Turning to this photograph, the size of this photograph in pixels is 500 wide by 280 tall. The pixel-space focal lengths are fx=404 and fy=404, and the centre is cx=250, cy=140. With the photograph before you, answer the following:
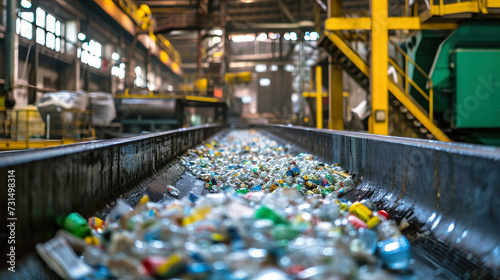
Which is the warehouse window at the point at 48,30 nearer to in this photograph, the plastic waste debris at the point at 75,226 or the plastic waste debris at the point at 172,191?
the plastic waste debris at the point at 172,191

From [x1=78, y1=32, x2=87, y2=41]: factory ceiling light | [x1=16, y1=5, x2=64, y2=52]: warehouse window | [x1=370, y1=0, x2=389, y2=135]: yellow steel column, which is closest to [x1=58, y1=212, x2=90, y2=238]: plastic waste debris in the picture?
[x1=370, y1=0, x2=389, y2=135]: yellow steel column

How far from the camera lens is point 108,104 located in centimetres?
1200

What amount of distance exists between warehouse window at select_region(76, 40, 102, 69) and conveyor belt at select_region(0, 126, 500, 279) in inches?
569

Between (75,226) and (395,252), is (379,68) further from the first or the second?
(75,226)

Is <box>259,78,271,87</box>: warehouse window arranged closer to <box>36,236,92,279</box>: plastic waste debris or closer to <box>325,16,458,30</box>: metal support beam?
<box>325,16,458,30</box>: metal support beam

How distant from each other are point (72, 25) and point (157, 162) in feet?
44.2

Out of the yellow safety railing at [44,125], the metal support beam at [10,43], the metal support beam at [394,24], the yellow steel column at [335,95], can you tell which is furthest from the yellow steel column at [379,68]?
the metal support beam at [10,43]

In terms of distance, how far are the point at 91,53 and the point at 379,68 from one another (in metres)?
13.6

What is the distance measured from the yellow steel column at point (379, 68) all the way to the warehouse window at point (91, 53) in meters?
12.3

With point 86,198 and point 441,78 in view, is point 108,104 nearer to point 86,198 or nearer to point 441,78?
point 441,78

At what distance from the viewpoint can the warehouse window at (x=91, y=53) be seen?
16.4m

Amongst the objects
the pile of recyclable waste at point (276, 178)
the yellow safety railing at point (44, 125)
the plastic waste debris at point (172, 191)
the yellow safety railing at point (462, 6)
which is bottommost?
the plastic waste debris at point (172, 191)

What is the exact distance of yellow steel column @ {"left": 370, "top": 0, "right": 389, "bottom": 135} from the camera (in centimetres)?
758

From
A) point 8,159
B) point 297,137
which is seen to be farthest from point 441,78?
point 8,159
